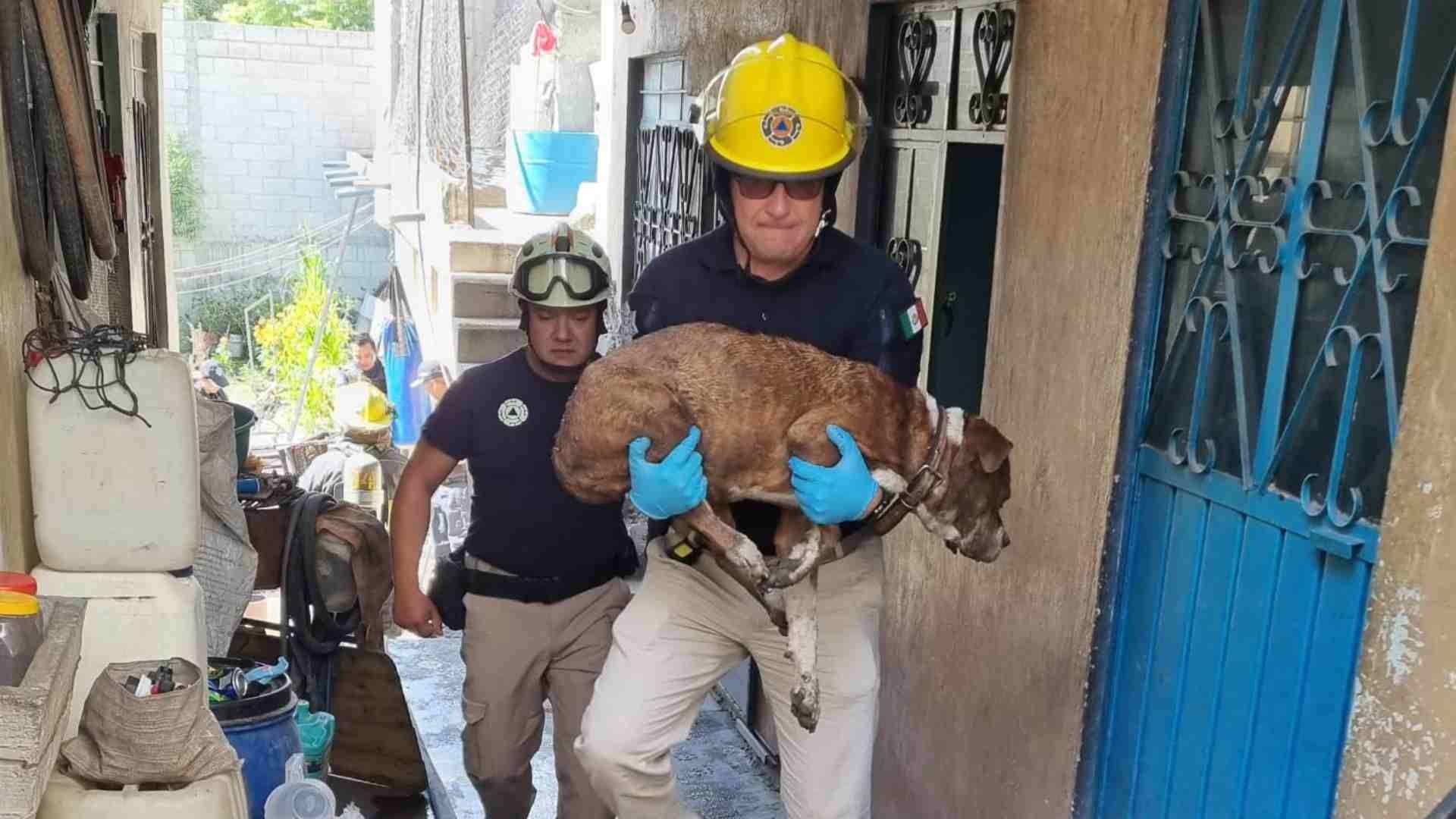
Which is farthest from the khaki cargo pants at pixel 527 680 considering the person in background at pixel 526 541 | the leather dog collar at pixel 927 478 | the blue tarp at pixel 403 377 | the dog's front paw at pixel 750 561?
the blue tarp at pixel 403 377

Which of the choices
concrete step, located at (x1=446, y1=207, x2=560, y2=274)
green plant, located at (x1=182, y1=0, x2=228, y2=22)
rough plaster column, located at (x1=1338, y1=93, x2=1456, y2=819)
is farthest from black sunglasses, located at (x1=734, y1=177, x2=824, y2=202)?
green plant, located at (x1=182, y1=0, x2=228, y2=22)

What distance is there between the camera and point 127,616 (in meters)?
3.19

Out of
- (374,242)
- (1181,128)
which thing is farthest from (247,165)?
(1181,128)

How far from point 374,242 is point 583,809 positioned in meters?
19.2

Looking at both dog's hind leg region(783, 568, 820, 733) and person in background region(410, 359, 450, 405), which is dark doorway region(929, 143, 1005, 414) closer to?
dog's hind leg region(783, 568, 820, 733)

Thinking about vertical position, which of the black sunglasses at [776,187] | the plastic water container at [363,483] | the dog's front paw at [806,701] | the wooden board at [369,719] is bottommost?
the plastic water container at [363,483]

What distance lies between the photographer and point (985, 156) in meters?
4.92

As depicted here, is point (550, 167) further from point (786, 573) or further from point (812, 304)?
point (786, 573)

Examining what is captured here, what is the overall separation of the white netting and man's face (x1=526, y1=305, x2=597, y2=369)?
33.4 feet

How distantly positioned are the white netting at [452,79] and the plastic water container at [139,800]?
1191 centimetres

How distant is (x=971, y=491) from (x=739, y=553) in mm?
646

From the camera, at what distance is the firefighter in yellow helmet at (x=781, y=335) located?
352 cm

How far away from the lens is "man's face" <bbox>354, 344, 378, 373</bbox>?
14484mm

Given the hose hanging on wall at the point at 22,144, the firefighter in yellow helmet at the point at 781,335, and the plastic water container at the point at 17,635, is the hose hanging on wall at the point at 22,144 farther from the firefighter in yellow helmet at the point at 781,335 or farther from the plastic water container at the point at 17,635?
the firefighter in yellow helmet at the point at 781,335
